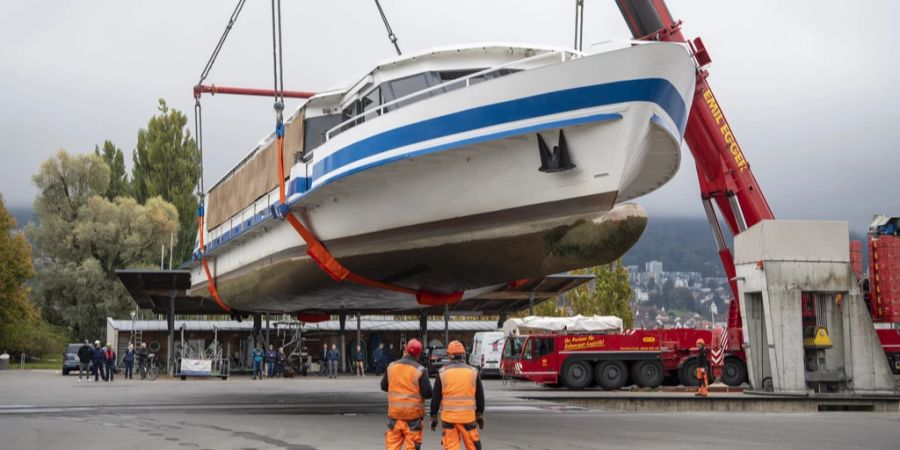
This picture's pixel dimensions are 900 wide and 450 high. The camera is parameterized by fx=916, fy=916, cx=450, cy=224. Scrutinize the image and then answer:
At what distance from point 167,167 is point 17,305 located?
13693 mm

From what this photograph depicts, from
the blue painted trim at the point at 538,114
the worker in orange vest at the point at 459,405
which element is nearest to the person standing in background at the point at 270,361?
the blue painted trim at the point at 538,114

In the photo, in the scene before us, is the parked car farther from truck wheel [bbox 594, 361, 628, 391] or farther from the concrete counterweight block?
the concrete counterweight block

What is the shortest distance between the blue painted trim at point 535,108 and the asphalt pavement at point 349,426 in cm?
377

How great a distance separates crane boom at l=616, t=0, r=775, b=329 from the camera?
22203 mm

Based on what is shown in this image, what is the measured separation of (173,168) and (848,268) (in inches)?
1892

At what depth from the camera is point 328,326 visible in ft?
140

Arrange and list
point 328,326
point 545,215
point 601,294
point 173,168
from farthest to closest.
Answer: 1. point 173,168
2. point 601,294
3. point 328,326
4. point 545,215

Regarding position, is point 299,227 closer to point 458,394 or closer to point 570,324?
point 458,394

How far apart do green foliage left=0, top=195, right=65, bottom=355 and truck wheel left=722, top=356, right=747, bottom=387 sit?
3950 cm

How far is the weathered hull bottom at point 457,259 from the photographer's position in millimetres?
11602

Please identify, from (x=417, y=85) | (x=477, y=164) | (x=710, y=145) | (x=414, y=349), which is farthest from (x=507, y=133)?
(x=710, y=145)

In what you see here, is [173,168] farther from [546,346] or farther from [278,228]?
[278,228]

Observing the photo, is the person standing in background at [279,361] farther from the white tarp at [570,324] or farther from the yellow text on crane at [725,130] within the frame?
the yellow text on crane at [725,130]

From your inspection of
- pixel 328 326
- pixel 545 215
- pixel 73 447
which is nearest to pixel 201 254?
pixel 73 447
